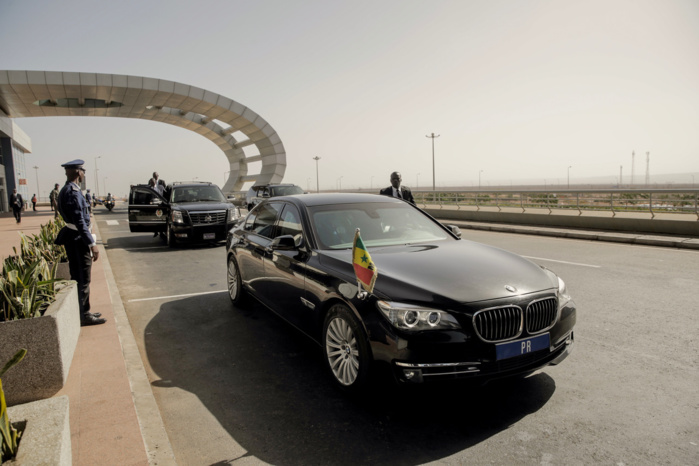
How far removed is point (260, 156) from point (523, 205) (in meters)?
34.3

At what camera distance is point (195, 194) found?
A: 1461 cm

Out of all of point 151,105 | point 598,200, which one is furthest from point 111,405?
point 151,105

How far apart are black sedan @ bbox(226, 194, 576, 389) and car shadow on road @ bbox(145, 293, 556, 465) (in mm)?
256

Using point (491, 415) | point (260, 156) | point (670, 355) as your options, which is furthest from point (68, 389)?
point (260, 156)

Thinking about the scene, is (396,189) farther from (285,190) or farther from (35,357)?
(285,190)

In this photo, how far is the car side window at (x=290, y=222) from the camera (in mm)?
5027

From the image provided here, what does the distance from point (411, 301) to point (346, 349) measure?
0.76 m

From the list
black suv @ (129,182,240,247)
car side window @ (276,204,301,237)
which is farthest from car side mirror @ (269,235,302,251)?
black suv @ (129,182,240,247)

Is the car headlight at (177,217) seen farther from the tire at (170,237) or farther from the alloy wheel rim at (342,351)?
the alloy wheel rim at (342,351)

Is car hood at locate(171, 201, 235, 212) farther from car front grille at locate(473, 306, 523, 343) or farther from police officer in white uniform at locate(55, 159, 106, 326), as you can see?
car front grille at locate(473, 306, 523, 343)

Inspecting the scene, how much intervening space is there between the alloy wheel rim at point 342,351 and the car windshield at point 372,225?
35.1 inches

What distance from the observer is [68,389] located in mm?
3824

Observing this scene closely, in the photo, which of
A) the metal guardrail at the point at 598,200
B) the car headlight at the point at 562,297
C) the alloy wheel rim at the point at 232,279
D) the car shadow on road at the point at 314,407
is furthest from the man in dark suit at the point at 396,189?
the metal guardrail at the point at 598,200

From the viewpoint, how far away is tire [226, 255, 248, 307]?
656 centimetres
